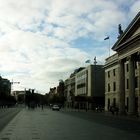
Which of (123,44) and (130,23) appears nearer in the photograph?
(130,23)

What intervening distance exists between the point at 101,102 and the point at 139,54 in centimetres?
7001

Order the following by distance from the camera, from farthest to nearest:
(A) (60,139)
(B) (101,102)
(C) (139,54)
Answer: (B) (101,102) < (C) (139,54) < (A) (60,139)

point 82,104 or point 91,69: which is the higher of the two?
point 91,69

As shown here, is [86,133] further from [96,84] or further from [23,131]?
[96,84]

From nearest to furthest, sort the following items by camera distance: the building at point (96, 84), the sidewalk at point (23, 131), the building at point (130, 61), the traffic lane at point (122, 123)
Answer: the sidewalk at point (23, 131) → the traffic lane at point (122, 123) → the building at point (130, 61) → the building at point (96, 84)

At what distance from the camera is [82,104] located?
162000 mm

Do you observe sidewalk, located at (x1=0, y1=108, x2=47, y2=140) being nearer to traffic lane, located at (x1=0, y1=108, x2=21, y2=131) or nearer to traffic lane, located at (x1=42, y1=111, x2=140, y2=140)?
traffic lane, located at (x1=0, y1=108, x2=21, y2=131)

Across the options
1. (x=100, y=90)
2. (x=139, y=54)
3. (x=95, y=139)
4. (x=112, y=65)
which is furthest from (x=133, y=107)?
(x=100, y=90)

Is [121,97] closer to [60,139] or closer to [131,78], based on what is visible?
[131,78]

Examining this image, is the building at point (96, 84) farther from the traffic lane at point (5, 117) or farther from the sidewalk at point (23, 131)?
the sidewalk at point (23, 131)

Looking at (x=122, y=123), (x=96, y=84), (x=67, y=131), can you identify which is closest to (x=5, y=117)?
(x=122, y=123)

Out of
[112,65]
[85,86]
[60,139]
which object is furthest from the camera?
[85,86]

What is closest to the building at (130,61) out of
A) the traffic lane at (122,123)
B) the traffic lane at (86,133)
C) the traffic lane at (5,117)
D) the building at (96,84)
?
the traffic lane at (122,123)

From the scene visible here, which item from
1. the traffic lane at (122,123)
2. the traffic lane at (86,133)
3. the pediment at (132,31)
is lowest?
the traffic lane at (86,133)
